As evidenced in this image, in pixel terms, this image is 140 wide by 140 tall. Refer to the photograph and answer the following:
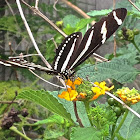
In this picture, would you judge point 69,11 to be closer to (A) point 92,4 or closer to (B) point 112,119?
(A) point 92,4

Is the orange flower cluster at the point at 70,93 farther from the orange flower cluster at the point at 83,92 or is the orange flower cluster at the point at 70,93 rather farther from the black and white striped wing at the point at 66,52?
the black and white striped wing at the point at 66,52

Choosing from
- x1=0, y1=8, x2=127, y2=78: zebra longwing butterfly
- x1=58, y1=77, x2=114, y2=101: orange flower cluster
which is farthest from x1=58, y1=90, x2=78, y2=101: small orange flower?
x1=0, y1=8, x2=127, y2=78: zebra longwing butterfly

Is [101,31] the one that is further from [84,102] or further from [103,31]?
[84,102]

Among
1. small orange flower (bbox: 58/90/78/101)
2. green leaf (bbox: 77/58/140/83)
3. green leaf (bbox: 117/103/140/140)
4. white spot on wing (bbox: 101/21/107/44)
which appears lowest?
green leaf (bbox: 117/103/140/140)

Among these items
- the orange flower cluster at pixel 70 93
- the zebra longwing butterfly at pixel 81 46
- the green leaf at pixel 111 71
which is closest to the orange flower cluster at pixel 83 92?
the orange flower cluster at pixel 70 93

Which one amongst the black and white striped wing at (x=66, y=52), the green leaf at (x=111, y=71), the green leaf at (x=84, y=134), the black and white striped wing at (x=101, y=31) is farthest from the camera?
the green leaf at (x=111, y=71)

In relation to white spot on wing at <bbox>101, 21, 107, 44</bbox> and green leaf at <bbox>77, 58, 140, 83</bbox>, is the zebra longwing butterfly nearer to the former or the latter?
white spot on wing at <bbox>101, 21, 107, 44</bbox>
